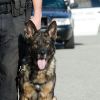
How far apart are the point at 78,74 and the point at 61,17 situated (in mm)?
4550

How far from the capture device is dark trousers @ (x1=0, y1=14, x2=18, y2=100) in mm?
6281

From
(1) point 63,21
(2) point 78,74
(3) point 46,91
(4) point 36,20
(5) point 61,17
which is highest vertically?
(4) point 36,20

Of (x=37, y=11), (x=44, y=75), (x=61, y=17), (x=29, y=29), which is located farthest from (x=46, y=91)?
(x=61, y=17)

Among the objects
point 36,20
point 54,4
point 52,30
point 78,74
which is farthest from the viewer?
point 54,4

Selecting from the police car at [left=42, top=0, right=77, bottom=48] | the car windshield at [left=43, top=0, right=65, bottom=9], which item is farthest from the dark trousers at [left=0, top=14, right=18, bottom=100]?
the car windshield at [left=43, top=0, right=65, bottom=9]

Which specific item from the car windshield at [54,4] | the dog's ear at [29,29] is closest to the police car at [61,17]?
the car windshield at [54,4]

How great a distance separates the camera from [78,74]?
11141 millimetres

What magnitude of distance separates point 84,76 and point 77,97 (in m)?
2.24

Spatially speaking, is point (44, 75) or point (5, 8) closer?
point (5, 8)

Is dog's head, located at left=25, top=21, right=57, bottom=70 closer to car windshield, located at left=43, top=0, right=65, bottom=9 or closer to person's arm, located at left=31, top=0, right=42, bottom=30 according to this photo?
person's arm, located at left=31, top=0, right=42, bottom=30

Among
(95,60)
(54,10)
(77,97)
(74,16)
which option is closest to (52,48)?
(77,97)

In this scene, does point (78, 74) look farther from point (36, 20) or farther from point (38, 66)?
point (36, 20)

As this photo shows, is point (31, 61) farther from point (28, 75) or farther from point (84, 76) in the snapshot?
point (84, 76)

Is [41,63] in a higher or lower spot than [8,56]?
lower
